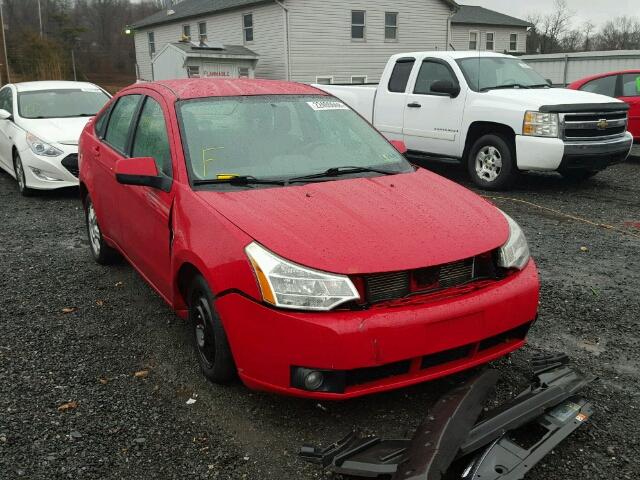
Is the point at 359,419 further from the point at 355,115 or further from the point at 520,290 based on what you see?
the point at 355,115

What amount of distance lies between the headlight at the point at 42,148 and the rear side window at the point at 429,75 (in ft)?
17.7

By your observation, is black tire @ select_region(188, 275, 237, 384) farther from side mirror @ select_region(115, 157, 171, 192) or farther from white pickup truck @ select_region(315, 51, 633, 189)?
white pickup truck @ select_region(315, 51, 633, 189)

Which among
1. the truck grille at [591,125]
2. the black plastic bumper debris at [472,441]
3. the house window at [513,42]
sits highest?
the house window at [513,42]

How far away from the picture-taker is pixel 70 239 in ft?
21.6

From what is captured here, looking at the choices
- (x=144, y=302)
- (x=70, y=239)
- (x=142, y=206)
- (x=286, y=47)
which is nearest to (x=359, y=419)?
(x=142, y=206)

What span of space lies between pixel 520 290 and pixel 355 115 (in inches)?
78.9

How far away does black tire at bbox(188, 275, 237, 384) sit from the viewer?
3123 millimetres

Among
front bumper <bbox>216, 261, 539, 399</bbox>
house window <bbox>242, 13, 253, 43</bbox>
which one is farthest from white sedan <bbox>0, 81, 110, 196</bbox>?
house window <bbox>242, 13, 253, 43</bbox>

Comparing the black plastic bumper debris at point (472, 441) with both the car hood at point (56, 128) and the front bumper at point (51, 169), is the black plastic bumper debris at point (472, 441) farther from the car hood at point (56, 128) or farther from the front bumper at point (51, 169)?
the car hood at point (56, 128)

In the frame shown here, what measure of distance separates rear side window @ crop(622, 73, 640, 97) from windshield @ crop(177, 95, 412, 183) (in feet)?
29.7

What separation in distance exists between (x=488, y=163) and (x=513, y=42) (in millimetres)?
35625

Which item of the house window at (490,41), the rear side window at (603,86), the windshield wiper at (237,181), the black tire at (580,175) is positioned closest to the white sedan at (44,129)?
the windshield wiper at (237,181)

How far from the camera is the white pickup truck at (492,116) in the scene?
8203mm

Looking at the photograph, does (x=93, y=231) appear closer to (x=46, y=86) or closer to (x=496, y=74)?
(x=46, y=86)
